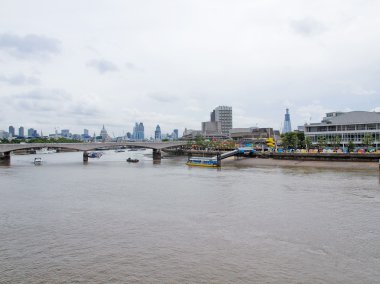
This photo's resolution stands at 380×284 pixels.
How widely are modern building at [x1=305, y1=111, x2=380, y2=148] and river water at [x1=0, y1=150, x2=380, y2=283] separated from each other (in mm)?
51214

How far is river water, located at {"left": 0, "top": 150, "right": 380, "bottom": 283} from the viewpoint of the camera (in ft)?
52.2

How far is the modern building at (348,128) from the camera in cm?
8275

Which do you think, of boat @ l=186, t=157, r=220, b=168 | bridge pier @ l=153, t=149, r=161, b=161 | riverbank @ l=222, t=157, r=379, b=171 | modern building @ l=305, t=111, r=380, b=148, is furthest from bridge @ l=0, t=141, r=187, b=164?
modern building @ l=305, t=111, r=380, b=148

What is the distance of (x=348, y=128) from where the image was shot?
87.1 m

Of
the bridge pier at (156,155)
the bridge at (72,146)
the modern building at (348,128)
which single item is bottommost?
the bridge pier at (156,155)

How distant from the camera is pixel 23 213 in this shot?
27703 mm

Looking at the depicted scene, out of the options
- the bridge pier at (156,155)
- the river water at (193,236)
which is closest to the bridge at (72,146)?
the bridge pier at (156,155)

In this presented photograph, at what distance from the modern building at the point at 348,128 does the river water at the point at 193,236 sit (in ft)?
168

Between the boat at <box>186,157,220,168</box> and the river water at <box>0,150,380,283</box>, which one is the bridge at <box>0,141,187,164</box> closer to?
the boat at <box>186,157,220,168</box>

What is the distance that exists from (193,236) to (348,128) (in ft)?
250

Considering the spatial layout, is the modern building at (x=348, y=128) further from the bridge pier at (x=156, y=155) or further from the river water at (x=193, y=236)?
the river water at (x=193, y=236)

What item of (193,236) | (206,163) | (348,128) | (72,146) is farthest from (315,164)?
(72,146)

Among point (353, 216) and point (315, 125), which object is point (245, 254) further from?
point (315, 125)

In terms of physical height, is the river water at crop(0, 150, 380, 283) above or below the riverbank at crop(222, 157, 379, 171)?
below
